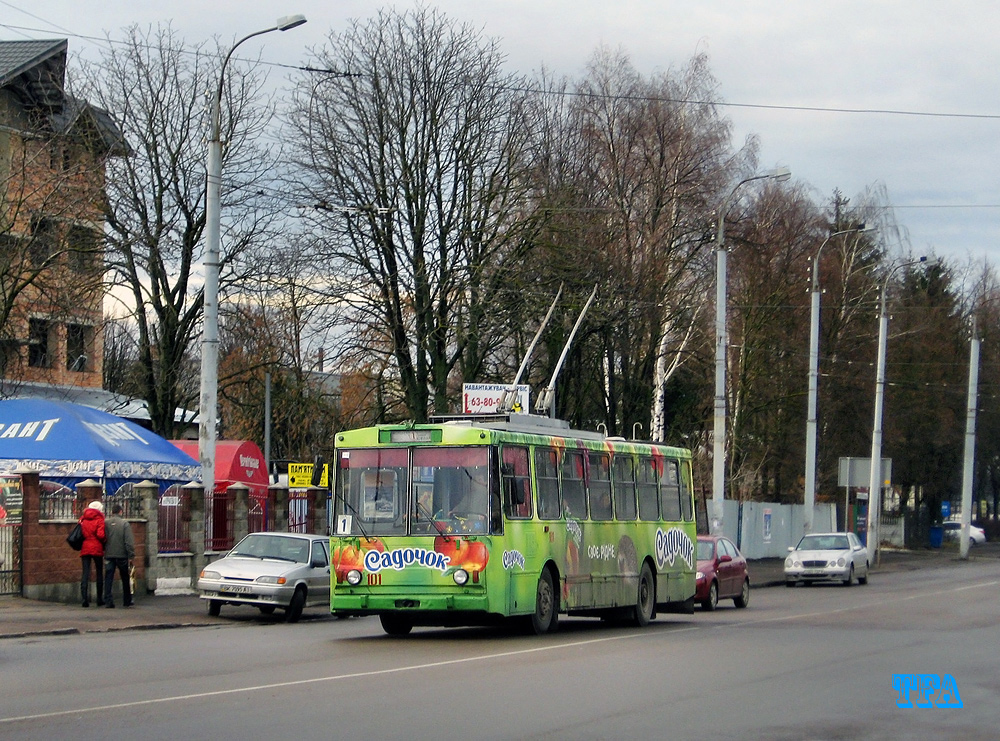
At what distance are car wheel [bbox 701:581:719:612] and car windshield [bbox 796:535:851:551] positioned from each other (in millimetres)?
12697

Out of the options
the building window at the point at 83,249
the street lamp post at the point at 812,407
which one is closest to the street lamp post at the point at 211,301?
the building window at the point at 83,249

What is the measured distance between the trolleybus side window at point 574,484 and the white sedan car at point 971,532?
2336 inches

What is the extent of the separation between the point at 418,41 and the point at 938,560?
35577 millimetres

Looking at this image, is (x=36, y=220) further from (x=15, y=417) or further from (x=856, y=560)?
(x=856, y=560)

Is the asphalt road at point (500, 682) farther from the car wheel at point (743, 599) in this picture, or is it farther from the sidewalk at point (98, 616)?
the car wheel at point (743, 599)

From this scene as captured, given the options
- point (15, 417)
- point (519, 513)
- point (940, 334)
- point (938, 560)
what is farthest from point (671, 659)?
point (940, 334)

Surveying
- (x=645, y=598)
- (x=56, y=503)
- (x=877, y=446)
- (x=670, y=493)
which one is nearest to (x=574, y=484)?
(x=645, y=598)

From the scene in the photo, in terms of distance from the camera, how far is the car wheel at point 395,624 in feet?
62.4

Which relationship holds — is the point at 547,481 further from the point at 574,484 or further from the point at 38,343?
the point at 38,343

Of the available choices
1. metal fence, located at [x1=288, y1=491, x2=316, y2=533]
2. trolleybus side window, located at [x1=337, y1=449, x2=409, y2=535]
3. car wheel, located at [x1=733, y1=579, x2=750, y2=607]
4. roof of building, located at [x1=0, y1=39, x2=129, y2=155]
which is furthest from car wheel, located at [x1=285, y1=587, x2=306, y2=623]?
roof of building, located at [x1=0, y1=39, x2=129, y2=155]

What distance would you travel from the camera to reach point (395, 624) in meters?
19.4

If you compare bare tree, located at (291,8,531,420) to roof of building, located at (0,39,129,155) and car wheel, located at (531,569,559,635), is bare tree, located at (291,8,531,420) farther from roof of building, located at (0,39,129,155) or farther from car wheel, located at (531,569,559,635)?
car wheel, located at (531,569,559,635)

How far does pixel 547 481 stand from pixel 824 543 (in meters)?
22.4

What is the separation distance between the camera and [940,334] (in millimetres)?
68750
